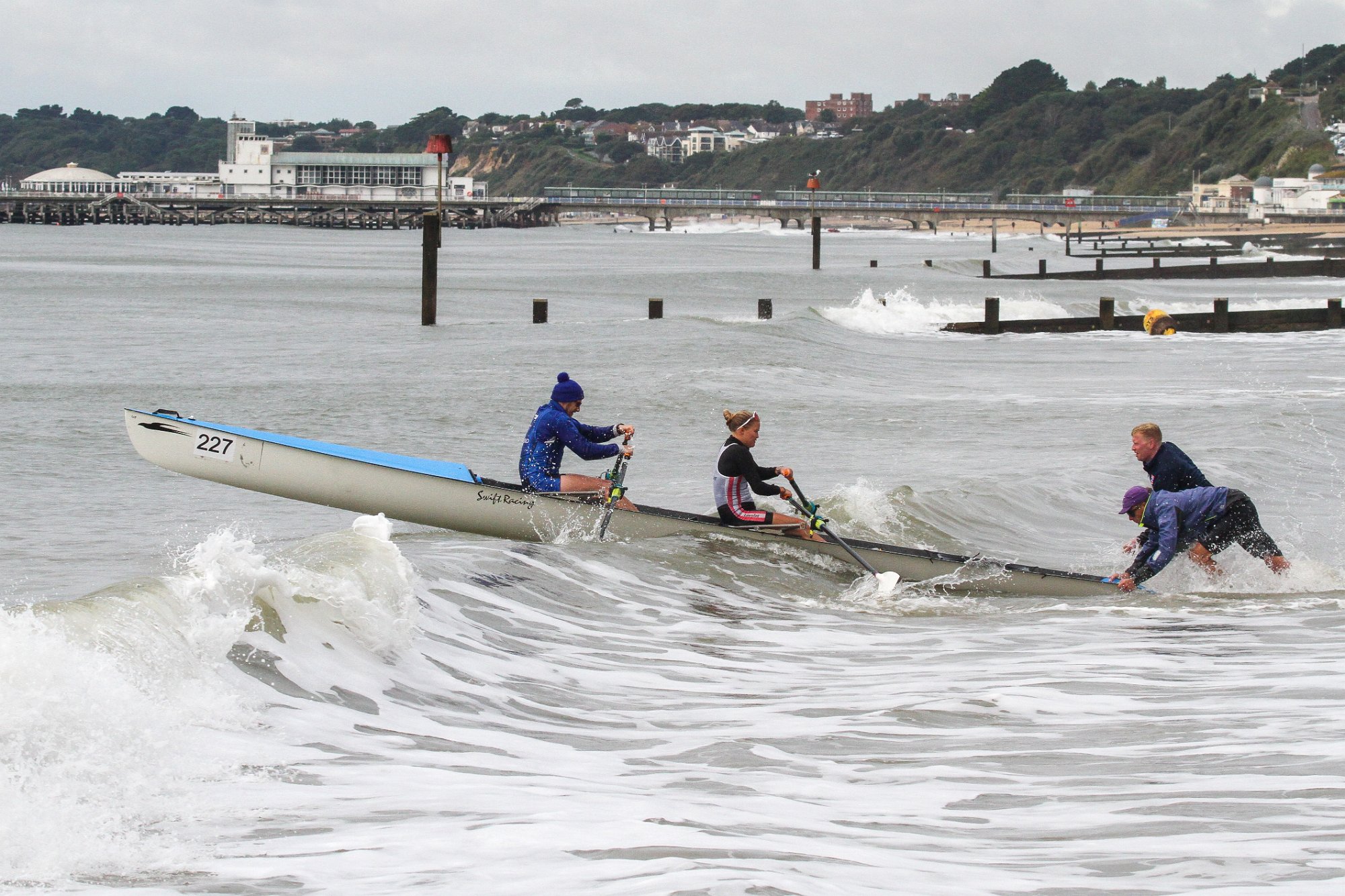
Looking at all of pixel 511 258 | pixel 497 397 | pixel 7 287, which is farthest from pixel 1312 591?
pixel 511 258

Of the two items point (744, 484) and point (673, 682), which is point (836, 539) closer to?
point (744, 484)

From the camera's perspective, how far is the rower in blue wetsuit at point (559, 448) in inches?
491

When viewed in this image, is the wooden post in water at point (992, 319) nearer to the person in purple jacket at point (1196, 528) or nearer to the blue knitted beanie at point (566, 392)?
the blue knitted beanie at point (566, 392)

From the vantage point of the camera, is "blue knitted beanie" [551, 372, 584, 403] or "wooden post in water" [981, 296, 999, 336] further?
"wooden post in water" [981, 296, 999, 336]

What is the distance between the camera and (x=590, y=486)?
12.6 meters

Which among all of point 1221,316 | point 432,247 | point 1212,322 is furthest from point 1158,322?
point 432,247

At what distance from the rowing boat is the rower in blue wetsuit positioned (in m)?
0.17

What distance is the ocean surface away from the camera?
576cm

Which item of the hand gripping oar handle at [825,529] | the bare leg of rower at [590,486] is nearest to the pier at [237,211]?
the bare leg of rower at [590,486]

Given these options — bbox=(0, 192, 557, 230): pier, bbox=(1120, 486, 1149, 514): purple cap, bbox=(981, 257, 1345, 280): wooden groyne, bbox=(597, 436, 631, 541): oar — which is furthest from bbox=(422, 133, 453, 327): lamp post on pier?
bbox=(0, 192, 557, 230): pier

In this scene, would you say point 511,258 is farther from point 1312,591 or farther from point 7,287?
point 1312,591

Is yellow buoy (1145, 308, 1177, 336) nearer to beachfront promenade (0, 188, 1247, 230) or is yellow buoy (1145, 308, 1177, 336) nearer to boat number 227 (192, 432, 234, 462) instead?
boat number 227 (192, 432, 234, 462)

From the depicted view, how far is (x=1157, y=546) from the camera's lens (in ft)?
36.5

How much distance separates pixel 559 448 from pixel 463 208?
169525mm
